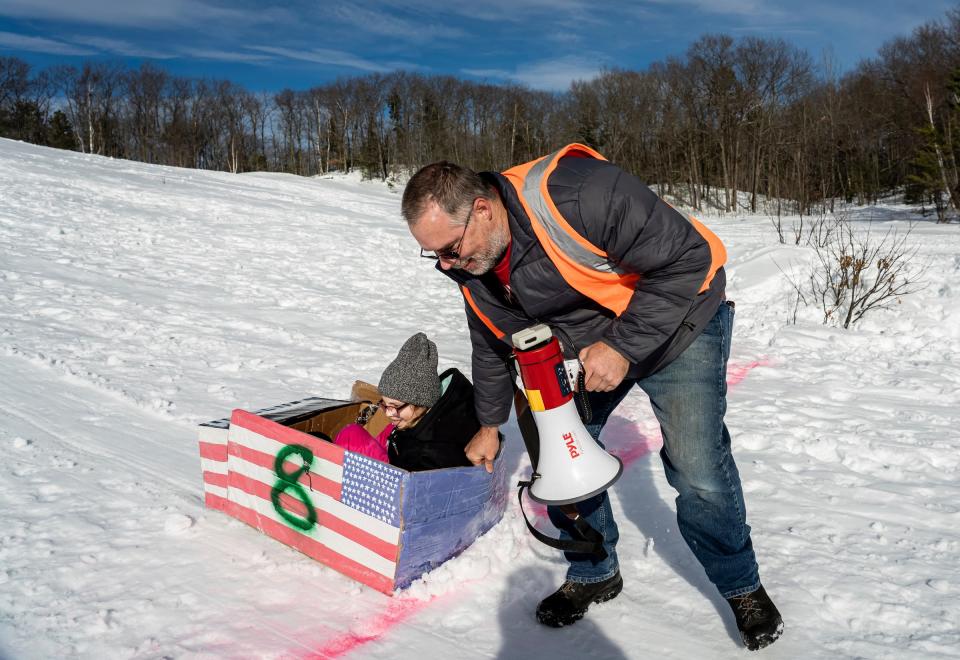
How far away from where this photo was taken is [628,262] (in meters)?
1.94

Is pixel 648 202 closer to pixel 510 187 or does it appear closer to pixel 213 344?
pixel 510 187

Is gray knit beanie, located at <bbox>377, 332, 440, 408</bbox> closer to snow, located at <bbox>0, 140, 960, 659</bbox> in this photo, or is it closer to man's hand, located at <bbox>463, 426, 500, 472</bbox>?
man's hand, located at <bbox>463, 426, 500, 472</bbox>

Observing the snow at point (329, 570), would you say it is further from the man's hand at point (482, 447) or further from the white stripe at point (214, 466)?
the man's hand at point (482, 447)

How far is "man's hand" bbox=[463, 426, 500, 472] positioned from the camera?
2.79 m

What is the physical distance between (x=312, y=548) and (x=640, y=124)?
40.3m

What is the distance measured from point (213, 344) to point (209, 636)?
4115 millimetres

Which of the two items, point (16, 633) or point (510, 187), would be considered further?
point (16, 633)

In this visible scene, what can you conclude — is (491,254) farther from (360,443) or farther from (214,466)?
(214,466)

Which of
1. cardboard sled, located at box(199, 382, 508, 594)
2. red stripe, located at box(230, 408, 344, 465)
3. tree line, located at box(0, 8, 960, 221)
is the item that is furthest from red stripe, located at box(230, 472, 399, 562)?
tree line, located at box(0, 8, 960, 221)

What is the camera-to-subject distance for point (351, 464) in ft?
8.47

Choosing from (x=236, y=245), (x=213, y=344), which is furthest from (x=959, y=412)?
(x=236, y=245)

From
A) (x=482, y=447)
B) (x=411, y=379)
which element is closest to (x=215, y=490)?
(x=411, y=379)

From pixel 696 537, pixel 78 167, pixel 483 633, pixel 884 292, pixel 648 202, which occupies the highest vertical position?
pixel 78 167

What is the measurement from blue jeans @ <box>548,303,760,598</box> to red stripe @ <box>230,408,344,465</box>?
125 cm
